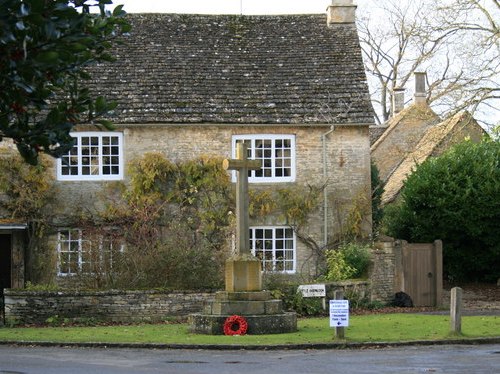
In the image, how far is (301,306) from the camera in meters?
26.9

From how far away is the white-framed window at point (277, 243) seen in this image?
102 ft

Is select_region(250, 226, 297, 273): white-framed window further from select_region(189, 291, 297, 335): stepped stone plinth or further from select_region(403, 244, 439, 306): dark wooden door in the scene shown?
select_region(189, 291, 297, 335): stepped stone plinth

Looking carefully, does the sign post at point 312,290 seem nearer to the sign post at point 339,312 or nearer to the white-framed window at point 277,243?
the white-framed window at point 277,243

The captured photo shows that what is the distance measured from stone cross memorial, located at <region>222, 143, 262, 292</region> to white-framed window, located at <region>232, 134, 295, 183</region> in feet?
29.2

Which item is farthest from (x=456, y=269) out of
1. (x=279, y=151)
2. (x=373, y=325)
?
(x=373, y=325)

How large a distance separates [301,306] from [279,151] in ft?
20.6

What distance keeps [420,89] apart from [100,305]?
2981 centimetres

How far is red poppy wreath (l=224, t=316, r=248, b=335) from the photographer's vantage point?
2111cm

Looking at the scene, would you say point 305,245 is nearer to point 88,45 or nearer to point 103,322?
point 103,322

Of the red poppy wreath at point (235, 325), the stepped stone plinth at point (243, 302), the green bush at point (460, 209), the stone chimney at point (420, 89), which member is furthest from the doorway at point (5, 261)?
the stone chimney at point (420, 89)

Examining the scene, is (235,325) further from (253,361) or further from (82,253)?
(82,253)

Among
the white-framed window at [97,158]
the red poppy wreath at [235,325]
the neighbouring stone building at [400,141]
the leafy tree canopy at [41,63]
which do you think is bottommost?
the red poppy wreath at [235,325]

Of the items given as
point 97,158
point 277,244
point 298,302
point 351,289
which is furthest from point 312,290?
point 97,158

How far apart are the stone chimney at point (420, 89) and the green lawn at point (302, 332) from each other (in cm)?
2693
